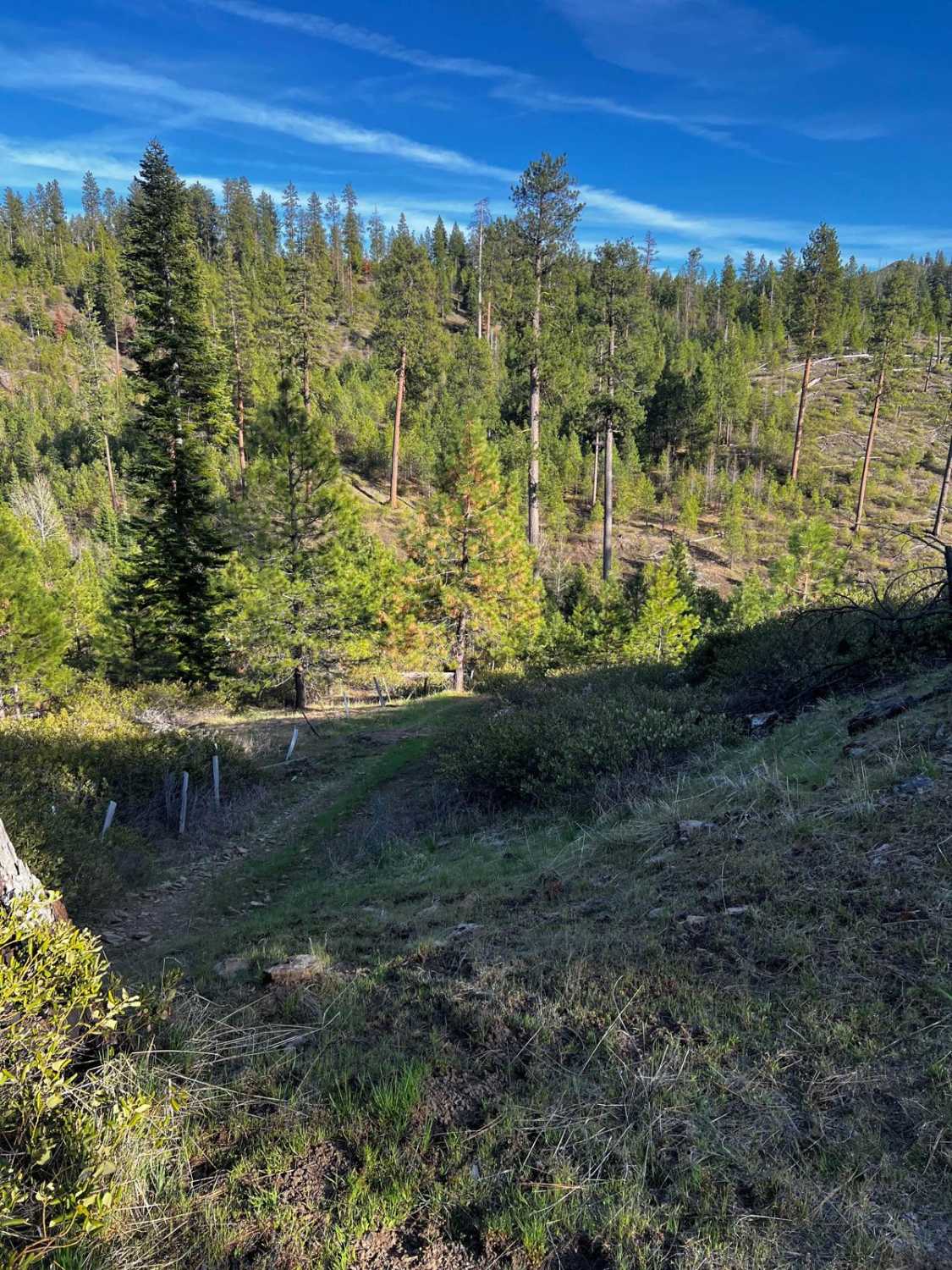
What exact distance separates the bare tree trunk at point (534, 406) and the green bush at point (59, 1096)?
23597 millimetres

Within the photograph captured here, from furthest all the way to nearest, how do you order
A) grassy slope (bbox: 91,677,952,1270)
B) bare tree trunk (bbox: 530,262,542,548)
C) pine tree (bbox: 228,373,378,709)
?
bare tree trunk (bbox: 530,262,542,548) < pine tree (bbox: 228,373,378,709) < grassy slope (bbox: 91,677,952,1270)

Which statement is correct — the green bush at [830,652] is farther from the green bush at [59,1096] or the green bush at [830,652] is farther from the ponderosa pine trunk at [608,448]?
the ponderosa pine trunk at [608,448]

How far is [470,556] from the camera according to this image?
21203 mm

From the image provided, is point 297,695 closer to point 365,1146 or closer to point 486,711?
point 486,711

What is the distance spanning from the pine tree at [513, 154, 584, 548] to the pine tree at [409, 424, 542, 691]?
4.80m

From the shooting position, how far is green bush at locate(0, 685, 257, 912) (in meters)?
7.44

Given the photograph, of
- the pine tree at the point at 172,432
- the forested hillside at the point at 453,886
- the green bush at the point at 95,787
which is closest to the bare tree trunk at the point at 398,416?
the forested hillside at the point at 453,886

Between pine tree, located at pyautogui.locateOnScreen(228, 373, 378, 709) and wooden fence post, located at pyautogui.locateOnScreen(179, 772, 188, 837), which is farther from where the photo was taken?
pine tree, located at pyautogui.locateOnScreen(228, 373, 378, 709)

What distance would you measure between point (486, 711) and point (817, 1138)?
1151 centimetres

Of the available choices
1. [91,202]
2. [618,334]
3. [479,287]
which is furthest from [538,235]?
[91,202]

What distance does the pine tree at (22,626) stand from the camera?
725 inches

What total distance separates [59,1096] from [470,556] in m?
19.3

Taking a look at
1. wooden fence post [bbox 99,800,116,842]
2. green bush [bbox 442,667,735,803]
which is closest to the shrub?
green bush [bbox 442,667,735,803]

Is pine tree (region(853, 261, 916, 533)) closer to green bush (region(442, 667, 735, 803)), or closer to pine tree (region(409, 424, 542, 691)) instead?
pine tree (region(409, 424, 542, 691))
